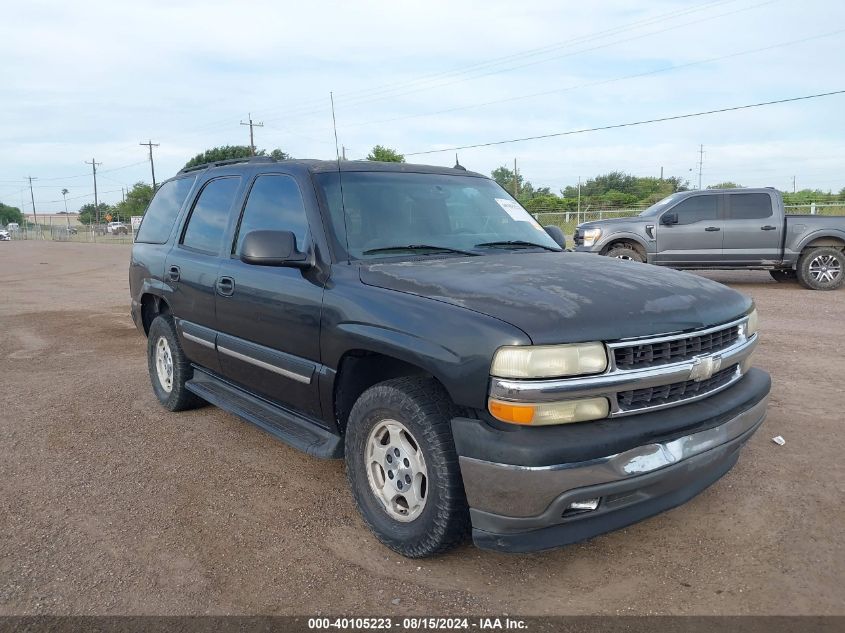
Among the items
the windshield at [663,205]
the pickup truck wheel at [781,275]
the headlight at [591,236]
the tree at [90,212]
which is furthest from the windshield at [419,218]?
the tree at [90,212]

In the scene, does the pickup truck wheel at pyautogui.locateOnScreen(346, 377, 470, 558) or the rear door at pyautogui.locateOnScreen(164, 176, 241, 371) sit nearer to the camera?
the pickup truck wheel at pyautogui.locateOnScreen(346, 377, 470, 558)

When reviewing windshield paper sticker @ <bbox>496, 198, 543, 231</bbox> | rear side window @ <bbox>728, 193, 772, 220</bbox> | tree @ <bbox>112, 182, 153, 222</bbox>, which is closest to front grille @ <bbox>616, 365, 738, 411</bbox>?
windshield paper sticker @ <bbox>496, 198, 543, 231</bbox>

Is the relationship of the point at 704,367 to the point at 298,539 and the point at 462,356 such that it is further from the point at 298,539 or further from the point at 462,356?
the point at 298,539

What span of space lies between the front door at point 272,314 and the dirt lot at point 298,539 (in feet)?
2.00

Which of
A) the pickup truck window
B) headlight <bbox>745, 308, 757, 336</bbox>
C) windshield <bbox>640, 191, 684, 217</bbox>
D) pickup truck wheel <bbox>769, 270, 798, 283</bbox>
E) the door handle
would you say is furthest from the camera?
pickup truck wheel <bbox>769, 270, 798, 283</bbox>

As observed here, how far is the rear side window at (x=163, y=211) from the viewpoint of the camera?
17.1 ft

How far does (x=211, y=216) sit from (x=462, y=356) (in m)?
2.79

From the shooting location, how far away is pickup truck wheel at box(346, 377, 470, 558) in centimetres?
268

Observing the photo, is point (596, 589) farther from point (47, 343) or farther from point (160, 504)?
point (47, 343)

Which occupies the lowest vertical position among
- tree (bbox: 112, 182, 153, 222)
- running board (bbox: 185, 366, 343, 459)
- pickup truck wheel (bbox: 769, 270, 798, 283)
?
pickup truck wheel (bbox: 769, 270, 798, 283)

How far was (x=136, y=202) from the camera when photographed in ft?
274

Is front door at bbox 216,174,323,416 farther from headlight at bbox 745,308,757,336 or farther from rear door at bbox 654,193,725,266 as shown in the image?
rear door at bbox 654,193,725,266

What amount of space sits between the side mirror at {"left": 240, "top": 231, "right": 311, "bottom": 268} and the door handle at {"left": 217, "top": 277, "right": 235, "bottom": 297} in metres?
0.77

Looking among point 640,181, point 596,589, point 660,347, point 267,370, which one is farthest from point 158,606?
point 640,181
